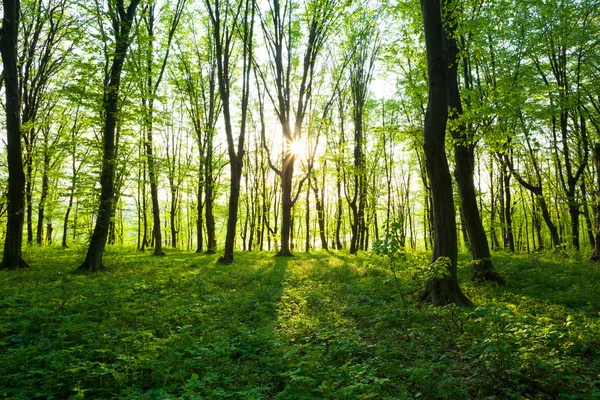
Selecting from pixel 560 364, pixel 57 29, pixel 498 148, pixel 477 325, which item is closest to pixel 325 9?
pixel 498 148

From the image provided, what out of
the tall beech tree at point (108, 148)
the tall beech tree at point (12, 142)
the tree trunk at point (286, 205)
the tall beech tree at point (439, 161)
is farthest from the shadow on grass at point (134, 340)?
the tree trunk at point (286, 205)

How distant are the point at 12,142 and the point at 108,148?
338cm

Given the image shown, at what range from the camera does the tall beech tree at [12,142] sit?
10.6m

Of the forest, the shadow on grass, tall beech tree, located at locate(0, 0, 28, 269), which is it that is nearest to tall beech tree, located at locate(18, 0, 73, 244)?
the forest

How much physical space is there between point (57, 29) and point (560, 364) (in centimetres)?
2148

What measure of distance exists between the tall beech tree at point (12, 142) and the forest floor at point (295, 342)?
3085mm

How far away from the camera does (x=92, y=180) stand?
1029cm

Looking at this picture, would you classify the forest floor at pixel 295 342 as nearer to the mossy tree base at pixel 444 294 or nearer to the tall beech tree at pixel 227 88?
the mossy tree base at pixel 444 294

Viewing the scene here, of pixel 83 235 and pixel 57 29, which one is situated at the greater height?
pixel 57 29

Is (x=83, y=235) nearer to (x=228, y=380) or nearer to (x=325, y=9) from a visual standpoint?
(x=228, y=380)

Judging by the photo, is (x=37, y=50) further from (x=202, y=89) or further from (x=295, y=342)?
(x=295, y=342)

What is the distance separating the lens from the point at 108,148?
1084cm

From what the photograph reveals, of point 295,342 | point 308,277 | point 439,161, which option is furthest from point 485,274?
point 295,342

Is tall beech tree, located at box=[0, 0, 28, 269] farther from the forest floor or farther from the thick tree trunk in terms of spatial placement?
the thick tree trunk
